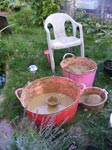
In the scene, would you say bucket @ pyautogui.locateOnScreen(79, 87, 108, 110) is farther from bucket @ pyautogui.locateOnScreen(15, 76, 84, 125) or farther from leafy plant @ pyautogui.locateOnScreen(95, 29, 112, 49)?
leafy plant @ pyautogui.locateOnScreen(95, 29, 112, 49)

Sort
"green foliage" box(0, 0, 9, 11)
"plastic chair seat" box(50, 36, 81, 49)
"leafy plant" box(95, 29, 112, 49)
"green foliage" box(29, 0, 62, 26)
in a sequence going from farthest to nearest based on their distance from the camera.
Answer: "green foliage" box(0, 0, 9, 11)
"green foliage" box(29, 0, 62, 26)
"leafy plant" box(95, 29, 112, 49)
"plastic chair seat" box(50, 36, 81, 49)

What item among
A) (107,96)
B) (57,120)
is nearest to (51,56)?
(107,96)

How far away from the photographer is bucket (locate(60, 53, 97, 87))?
2.91 meters

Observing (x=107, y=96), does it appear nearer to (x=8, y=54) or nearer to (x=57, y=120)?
(x=57, y=120)

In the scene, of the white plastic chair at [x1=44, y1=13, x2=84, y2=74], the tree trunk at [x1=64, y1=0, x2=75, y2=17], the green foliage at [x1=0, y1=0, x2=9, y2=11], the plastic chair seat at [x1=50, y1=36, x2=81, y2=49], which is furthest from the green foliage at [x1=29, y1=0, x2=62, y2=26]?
the plastic chair seat at [x1=50, y1=36, x2=81, y2=49]

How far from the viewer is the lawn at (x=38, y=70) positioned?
2.34 m

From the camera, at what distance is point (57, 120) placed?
92.4 inches

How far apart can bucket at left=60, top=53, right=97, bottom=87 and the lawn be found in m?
0.23

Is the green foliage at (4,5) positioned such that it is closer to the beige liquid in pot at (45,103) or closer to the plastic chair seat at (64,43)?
the plastic chair seat at (64,43)

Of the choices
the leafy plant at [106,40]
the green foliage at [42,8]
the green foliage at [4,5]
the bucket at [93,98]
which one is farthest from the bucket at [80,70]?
the green foliage at [4,5]

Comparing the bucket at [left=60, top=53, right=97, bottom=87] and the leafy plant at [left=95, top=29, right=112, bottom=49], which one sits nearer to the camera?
the bucket at [left=60, top=53, right=97, bottom=87]

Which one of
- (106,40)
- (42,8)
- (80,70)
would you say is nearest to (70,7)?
(42,8)

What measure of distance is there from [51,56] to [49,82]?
0.65 metres

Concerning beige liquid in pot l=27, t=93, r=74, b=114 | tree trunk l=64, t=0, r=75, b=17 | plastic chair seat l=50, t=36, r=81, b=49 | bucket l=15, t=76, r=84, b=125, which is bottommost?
beige liquid in pot l=27, t=93, r=74, b=114
